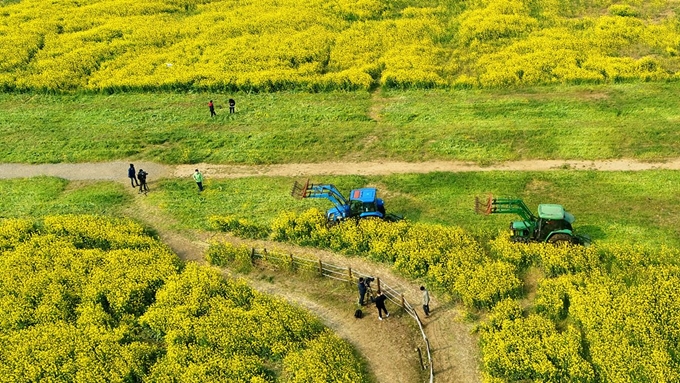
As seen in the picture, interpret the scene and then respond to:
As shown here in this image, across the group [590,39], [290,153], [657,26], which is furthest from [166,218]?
[657,26]

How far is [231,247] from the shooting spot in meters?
31.3

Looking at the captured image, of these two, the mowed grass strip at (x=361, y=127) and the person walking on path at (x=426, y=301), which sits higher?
the mowed grass strip at (x=361, y=127)

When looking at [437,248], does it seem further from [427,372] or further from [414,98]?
[414,98]

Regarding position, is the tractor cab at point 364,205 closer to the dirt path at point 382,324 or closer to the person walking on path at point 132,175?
the dirt path at point 382,324

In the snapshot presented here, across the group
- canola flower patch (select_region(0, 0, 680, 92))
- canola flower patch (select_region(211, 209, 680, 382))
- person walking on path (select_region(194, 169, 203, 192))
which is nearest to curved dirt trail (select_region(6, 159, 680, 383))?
canola flower patch (select_region(211, 209, 680, 382))

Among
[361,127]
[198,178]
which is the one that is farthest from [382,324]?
[361,127]

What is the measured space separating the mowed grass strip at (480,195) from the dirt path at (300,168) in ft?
2.79

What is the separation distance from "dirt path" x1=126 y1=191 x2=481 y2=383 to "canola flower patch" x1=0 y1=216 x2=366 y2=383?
1128mm

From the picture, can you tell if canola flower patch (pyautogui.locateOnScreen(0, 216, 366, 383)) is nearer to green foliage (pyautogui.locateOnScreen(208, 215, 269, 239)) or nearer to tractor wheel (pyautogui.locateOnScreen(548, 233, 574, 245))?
green foliage (pyautogui.locateOnScreen(208, 215, 269, 239))

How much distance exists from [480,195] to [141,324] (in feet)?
66.1

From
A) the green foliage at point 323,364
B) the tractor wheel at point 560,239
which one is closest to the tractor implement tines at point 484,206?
the tractor wheel at point 560,239

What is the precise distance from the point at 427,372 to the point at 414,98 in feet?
91.1

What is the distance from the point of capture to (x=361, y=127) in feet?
142

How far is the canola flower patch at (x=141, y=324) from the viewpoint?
24.1 m
